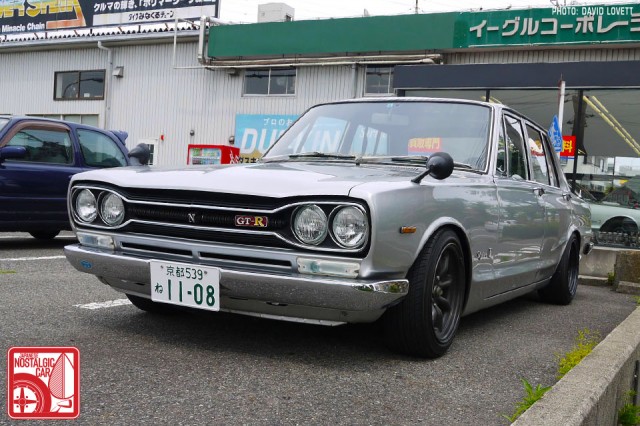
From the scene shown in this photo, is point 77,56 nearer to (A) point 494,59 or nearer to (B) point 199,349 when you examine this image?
(A) point 494,59

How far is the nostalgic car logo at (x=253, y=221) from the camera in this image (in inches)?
122

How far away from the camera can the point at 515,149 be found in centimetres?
475

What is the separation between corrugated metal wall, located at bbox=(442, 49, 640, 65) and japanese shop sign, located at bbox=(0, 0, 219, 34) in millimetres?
7458

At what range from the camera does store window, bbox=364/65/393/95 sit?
1690 centimetres

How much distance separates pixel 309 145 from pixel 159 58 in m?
17.3

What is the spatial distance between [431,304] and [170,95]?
18104mm

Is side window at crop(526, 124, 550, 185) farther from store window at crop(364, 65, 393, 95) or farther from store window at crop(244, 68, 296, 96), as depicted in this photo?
store window at crop(244, 68, 296, 96)

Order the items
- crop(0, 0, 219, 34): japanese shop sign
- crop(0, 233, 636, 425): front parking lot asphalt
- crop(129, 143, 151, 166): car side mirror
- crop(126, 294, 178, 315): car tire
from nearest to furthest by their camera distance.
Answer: crop(0, 233, 636, 425): front parking lot asphalt → crop(126, 294, 178, 315): car tire → crop(129, 143, 151, 166): car side mirror → crop(0, 0, 219, 34): japanese shop sign

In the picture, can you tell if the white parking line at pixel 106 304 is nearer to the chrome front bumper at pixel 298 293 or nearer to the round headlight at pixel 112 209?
the round headlight at pixel 112 209

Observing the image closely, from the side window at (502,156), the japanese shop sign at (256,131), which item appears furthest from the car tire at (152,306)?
the japanese shop sign at (256,131)

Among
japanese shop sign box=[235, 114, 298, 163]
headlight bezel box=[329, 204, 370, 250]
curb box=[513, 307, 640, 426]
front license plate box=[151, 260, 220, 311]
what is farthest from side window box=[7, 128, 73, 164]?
japanese shop sign box=[235, 114, 298, 163]

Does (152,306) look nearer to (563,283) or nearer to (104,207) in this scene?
(104,207)

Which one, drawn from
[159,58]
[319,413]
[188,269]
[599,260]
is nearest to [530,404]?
[319,413]

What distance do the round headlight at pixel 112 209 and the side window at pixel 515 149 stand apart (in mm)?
2474
